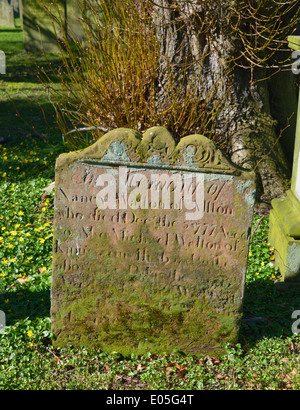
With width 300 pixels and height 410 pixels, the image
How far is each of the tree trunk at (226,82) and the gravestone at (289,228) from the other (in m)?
0.97

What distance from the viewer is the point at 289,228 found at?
15.2ft

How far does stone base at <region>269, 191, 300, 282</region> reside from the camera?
183 inches

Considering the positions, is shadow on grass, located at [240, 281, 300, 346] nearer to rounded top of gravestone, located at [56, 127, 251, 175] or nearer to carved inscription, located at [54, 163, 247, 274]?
carved inscription, located at [54, 163, 247, 274]

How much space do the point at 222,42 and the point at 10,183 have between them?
3177 mm

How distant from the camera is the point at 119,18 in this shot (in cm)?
592

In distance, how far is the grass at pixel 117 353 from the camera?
3.49 metres

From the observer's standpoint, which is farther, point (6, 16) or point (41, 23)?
point (6, 16)

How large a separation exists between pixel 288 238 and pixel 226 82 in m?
2.03

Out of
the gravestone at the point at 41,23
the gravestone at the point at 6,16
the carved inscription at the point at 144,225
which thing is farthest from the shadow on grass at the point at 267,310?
the gravestone at the point at 6,16

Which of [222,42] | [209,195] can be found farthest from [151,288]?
[222,42]

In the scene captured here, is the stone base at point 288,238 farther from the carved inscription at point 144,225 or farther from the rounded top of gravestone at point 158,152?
the rounded top of gravestone at point 158,152

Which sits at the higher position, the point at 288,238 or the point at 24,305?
the point at 288,238

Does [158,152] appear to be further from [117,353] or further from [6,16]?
[6,16]

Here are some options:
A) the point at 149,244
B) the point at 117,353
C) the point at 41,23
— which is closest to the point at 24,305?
the point at 117,353
